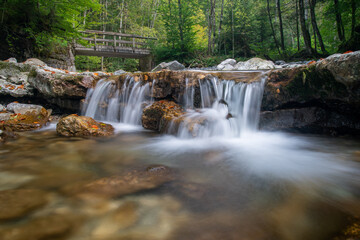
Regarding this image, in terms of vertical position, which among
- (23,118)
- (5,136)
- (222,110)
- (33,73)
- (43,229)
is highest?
(33,73)

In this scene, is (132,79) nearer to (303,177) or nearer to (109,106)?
(109,106)

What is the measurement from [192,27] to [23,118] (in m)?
13.8

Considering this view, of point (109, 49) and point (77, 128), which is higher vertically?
point (109, 49)

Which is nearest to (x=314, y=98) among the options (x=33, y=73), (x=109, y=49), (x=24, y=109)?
(x=24, y=109)

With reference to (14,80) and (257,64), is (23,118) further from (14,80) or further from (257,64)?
(257,64)

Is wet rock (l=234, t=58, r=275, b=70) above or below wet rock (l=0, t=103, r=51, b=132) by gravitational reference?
above

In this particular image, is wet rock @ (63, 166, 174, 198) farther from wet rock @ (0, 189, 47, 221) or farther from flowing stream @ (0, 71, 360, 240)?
wet rock @ (0, 189, 47, 221)

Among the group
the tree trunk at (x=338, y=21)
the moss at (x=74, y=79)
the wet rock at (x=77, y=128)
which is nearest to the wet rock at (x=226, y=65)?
the tree trunk at (x=338, y=21)

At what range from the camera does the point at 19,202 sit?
5.48 ft

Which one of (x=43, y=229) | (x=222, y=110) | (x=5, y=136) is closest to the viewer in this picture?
(x=43, y=229)

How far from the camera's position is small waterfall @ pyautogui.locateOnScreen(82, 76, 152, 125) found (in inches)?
220

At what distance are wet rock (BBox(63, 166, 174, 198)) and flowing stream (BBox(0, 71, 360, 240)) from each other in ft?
0.20

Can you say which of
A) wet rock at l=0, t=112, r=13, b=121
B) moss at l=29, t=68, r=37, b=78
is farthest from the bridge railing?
wet rock at l=0, t=112, r=13, b=121

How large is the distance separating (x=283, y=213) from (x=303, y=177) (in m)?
0.95
